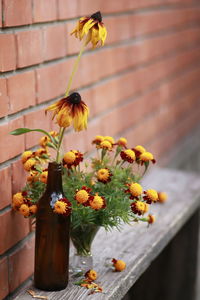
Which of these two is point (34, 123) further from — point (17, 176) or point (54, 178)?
Answer: point (54, 178)

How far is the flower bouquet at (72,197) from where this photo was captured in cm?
131

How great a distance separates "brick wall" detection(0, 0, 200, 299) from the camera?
58.4 inches

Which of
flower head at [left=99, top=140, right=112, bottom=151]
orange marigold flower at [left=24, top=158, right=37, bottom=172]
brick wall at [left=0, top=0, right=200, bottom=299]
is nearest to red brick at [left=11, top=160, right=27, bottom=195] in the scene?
brick wall at [left=0, top=0, right=200, bottom=299]

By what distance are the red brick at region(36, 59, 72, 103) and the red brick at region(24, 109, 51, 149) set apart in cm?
4

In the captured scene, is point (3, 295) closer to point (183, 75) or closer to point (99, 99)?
point (99, 99)

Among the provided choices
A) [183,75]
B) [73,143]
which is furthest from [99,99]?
[183,75]

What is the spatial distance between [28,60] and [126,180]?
38 cm

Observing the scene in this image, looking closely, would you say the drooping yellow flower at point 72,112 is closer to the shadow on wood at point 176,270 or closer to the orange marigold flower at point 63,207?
the orange marigold flower at point 63,207

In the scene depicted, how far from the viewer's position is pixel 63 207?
4.28 feet

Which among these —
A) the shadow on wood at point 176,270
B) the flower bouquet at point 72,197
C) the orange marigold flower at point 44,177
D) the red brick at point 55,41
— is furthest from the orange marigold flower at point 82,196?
the shadow on wood at point 176,270

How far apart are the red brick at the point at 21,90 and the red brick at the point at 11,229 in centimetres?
25

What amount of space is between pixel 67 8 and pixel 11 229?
0.68m

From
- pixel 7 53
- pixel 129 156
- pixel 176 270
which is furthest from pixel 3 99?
pixel 176 270

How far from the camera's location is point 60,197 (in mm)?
1365
